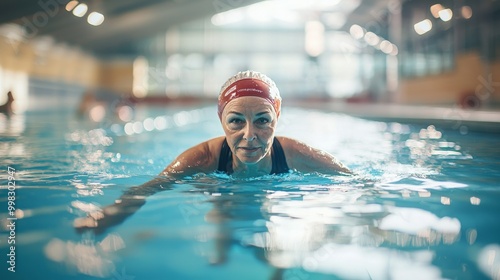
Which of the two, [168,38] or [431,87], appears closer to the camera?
[431,87]

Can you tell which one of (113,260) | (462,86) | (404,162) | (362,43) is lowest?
(113,260)

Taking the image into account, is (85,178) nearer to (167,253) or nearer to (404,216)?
(167,253)

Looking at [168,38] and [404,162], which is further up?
[168,38]

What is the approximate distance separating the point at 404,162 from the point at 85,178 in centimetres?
329

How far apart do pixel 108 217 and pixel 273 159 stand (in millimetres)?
1453

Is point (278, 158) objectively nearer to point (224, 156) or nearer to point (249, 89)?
point (224, 156)

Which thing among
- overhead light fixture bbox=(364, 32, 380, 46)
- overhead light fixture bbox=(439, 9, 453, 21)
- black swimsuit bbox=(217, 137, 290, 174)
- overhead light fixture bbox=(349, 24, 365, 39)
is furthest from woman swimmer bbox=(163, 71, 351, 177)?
overhead light fixture bbox=(364, 32, 380, 46)

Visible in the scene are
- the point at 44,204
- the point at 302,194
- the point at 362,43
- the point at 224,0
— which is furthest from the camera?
the point at 362,43

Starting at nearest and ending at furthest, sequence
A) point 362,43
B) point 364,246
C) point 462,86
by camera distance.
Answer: point 364,246
point 462,86
point 362,43

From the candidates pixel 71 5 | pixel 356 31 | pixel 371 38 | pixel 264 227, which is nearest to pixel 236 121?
pixel 264 227

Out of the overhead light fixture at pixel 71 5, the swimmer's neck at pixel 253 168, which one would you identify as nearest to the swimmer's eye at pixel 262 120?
the swimmer's neck at pixel 253 168

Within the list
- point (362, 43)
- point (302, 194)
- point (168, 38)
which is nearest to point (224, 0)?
point (168, 38)

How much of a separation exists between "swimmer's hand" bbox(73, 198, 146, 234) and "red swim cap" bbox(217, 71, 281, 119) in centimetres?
92

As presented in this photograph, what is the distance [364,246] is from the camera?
204 cm
